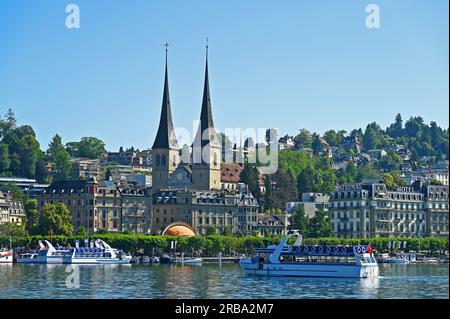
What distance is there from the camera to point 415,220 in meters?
138

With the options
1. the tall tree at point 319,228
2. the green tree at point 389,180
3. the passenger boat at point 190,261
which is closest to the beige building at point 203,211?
the tall tree at point 319,228

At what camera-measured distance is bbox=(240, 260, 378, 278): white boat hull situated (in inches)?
2928

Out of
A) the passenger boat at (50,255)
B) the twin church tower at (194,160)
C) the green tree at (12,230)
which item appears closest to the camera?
the passenger boat at (50,255)

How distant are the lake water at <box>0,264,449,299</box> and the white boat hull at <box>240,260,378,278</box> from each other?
40.3 inches

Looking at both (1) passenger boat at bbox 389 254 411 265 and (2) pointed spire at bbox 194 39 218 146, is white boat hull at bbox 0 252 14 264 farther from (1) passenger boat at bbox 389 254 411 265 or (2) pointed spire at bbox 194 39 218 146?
(2) pointed spire at bbox 194 39 218 146

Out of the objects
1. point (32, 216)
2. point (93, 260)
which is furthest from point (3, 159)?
point (93, 260)

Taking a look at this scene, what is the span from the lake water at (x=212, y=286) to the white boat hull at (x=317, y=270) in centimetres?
102

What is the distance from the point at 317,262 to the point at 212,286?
43.9ft

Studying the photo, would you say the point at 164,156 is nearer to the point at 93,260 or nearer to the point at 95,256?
the point at 95,256

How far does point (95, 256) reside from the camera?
10712 centimetres

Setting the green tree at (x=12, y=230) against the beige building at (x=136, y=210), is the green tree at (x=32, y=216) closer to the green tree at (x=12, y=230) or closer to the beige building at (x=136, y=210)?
the green tree at (x=12, y=230)

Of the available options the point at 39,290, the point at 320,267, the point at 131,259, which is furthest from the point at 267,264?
the point at 131,259

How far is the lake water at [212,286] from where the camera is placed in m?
57.2
